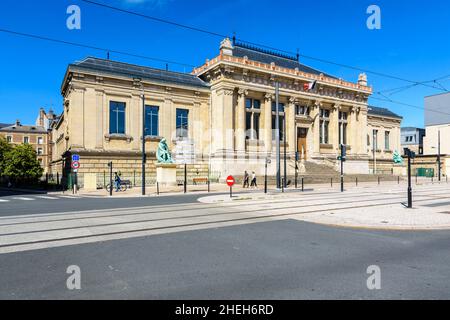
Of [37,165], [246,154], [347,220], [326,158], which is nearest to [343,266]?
[347,220]

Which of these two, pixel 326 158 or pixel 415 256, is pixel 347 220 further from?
pixel 326 158

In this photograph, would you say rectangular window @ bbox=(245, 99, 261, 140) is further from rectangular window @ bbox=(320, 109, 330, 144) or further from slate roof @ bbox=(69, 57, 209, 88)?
rectangular window @ bbox=(320, 109, 330, 144)

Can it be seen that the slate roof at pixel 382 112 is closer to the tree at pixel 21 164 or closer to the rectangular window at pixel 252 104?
the rectangular window at pixel 252 104

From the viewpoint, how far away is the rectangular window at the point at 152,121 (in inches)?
1443

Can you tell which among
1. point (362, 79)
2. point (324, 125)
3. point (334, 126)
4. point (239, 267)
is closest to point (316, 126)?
point (324, 125)

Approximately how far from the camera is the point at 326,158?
45.9 m

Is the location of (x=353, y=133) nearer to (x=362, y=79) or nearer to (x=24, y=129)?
(x=362, y=79)

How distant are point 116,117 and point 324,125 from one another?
30091 millimetres

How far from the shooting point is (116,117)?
34906 millimetres

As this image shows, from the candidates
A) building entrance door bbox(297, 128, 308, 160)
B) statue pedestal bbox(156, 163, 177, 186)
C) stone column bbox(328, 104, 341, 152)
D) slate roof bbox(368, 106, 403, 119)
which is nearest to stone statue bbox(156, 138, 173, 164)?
statue pedestal bbox(156, 163, 177, 186)

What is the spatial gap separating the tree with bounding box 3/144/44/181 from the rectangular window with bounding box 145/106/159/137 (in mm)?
22121

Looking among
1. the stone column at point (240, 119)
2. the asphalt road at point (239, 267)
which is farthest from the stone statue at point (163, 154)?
the asphalt road at point (239, 267)

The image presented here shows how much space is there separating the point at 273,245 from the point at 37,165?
50726mm

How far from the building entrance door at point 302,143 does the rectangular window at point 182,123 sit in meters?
16.3
